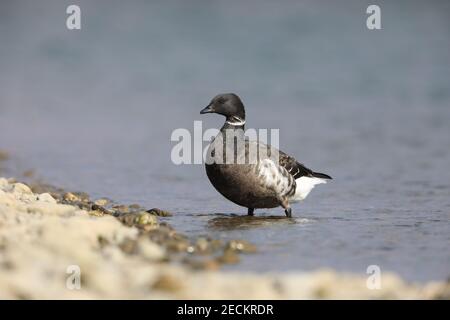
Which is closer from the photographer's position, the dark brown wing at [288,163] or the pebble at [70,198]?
the dark brown wing at [288,163]

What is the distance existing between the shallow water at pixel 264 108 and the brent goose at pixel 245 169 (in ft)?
1.06

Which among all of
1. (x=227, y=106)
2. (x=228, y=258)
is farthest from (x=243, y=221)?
(x=228, y=258)

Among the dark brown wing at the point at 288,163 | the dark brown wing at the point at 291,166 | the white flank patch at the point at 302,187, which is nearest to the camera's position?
the dark brown wing at the point at 288,163

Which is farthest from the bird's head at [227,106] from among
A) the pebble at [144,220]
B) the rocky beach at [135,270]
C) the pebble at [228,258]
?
the pebble at [228,258]

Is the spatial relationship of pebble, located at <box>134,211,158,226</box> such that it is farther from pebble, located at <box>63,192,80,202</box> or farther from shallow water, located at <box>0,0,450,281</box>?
pebble, located at <box>63,192,80,202</box>

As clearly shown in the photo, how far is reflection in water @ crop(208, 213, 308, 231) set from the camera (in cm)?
938

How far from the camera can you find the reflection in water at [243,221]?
9375mm

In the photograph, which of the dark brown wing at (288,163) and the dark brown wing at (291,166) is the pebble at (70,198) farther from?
the dark brown wing at (291,166)

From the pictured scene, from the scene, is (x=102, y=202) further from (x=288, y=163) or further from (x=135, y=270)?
(x=135, y=270)

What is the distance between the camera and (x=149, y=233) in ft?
26.0

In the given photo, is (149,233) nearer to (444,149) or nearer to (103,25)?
(444,149)

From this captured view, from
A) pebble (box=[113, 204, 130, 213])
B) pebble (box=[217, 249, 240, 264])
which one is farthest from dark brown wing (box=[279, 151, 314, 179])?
pebble (box=[217, 249, 240, 264])

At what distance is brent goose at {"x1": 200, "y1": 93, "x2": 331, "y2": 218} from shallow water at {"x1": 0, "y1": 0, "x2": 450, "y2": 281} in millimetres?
324
